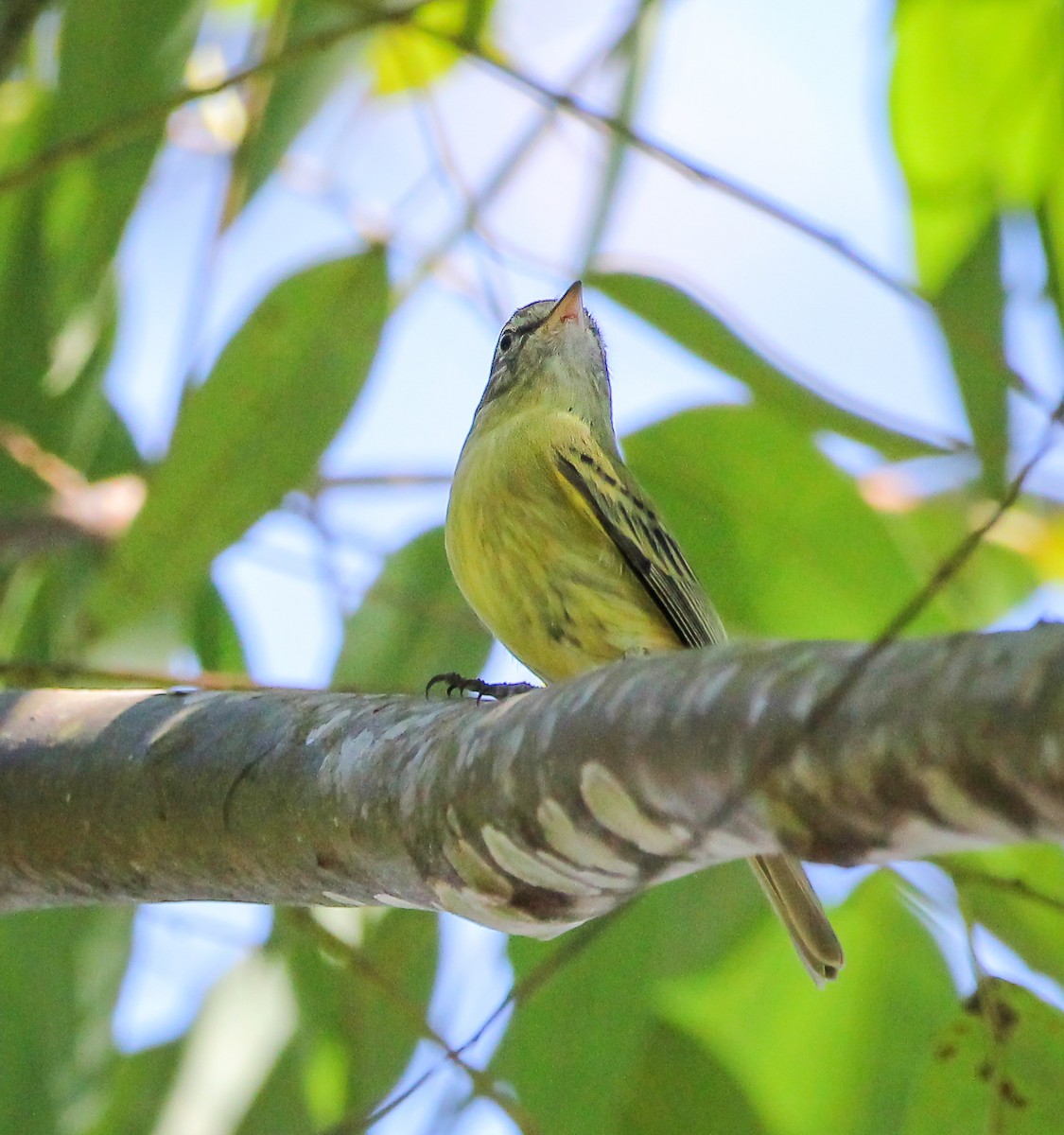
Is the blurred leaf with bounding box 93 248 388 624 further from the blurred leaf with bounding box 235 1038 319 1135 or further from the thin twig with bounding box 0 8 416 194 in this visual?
the blurred leaf with bounding box 235 1038 319 1135

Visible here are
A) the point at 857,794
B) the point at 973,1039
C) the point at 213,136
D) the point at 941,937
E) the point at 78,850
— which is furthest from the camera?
the point at 213,136

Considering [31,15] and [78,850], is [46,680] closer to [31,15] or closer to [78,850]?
[78,850]

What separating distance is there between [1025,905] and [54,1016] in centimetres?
178

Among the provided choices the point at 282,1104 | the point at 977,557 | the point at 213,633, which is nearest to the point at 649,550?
the point at 213,633

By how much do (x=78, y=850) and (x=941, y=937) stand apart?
4.96 feet

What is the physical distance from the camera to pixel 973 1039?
2.30 meters

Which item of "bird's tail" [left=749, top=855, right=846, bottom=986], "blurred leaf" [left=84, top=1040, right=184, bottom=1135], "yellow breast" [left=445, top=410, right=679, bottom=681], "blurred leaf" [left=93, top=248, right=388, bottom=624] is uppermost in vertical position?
"blurred leaf" [left=93, top=248, right=388, bottom=624]

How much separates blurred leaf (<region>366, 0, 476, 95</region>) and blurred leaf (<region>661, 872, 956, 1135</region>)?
1.87 meters

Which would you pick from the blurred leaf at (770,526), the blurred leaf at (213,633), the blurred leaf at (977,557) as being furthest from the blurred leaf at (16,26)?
the blurred leaf at (977,557)

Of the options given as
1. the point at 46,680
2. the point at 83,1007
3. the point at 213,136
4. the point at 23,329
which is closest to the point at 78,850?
the point at 46,680

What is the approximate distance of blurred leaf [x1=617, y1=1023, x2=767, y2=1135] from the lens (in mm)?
2598

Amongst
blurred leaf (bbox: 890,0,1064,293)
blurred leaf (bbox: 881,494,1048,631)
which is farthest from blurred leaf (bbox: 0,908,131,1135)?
blurred leaf (bbox: 881,494,1048,631)

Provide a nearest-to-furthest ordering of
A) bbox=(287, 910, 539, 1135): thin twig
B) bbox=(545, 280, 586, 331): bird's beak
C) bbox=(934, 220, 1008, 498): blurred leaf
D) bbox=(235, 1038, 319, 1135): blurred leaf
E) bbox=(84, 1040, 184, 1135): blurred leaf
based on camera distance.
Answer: bbox=(287, 910, 539, 1135): thin twig < bbox=(934, 220, 1008, 498): blurred leaf < bbox=(235, 1038, 319, 1135): blurred leaf < bbox=(84, 1040, 184, 1135): blurred leaf < bbox=(545, 280, 586, 331): bird's beak

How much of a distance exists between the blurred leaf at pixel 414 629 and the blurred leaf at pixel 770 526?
1.99ft
